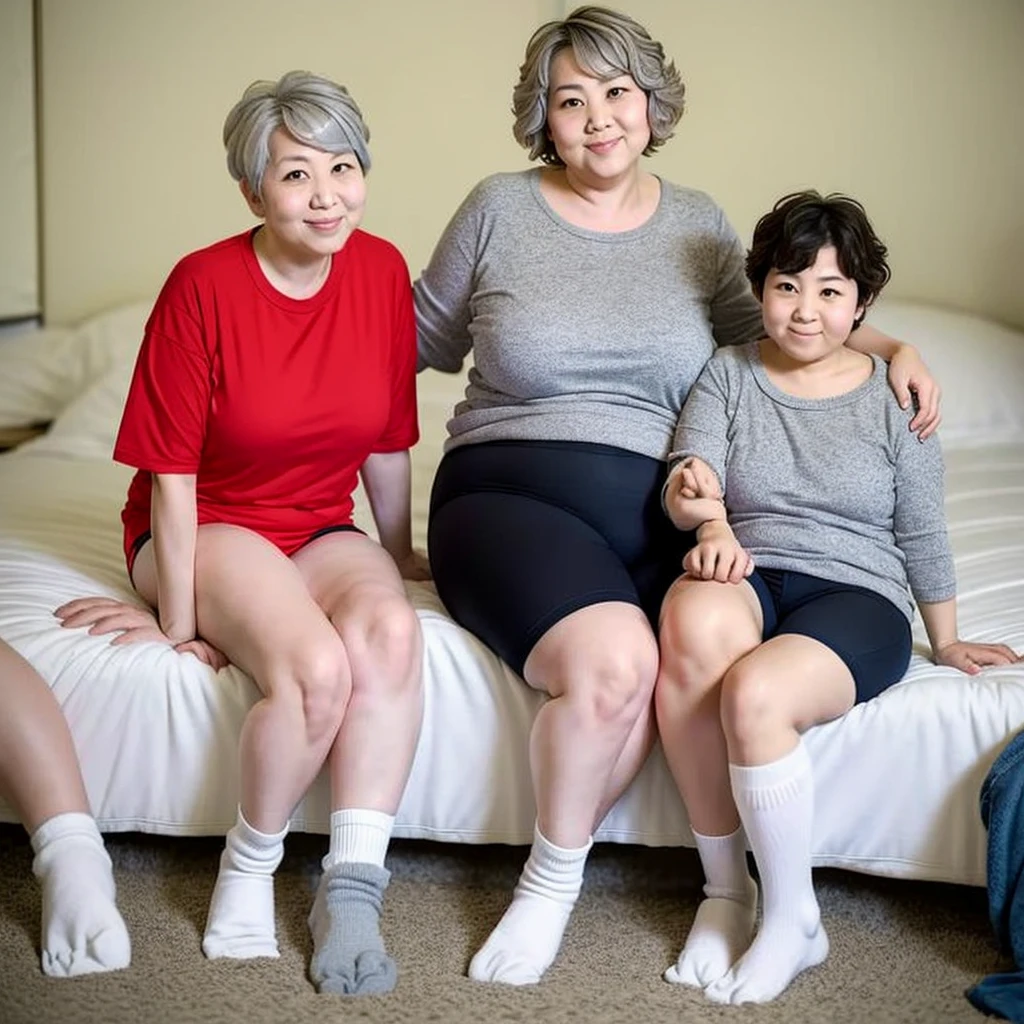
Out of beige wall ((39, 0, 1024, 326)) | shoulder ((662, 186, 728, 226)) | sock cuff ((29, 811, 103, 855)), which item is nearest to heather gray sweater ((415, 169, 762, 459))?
shoulder ((662, 186, 728, 226))

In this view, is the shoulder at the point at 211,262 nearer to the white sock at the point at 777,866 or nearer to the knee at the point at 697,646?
the knee at the point at 697,646

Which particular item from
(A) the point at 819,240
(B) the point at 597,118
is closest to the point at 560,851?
(A) the point at 819,240

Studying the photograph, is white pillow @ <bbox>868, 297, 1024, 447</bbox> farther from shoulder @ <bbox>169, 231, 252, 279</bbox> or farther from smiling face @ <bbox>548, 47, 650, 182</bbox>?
shoulder @ <bbox>169, 231, 252, 279</bbox>

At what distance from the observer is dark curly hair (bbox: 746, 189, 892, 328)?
1783 millimetres

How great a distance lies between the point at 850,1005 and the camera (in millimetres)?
1673

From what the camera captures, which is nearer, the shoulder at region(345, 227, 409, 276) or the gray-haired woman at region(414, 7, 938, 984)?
the gray-haired woman at region(414, 7, 938, 984)

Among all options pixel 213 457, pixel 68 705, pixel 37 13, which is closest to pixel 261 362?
pixel 213 457

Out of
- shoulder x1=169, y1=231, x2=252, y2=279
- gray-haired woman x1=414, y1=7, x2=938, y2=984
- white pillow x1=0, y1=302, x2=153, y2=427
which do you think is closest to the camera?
gray-haired woman x1=414, y1=7, x2=938, y2=984

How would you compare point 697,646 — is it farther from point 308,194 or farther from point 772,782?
point 308,194

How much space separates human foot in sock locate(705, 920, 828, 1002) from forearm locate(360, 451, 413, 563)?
0.73 m

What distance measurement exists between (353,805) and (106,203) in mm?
2362

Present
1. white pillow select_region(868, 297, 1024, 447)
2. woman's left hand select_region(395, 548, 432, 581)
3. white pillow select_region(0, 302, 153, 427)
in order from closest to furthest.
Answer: woman's left hand select_region(395, 548, 432, 581) → white pillow select_region(868, 297, 1024, 447) → white pillow select_region(0, 302, 153, 427)

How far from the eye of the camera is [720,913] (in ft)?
5.74

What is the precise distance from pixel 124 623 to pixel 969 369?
1889 millimetres
